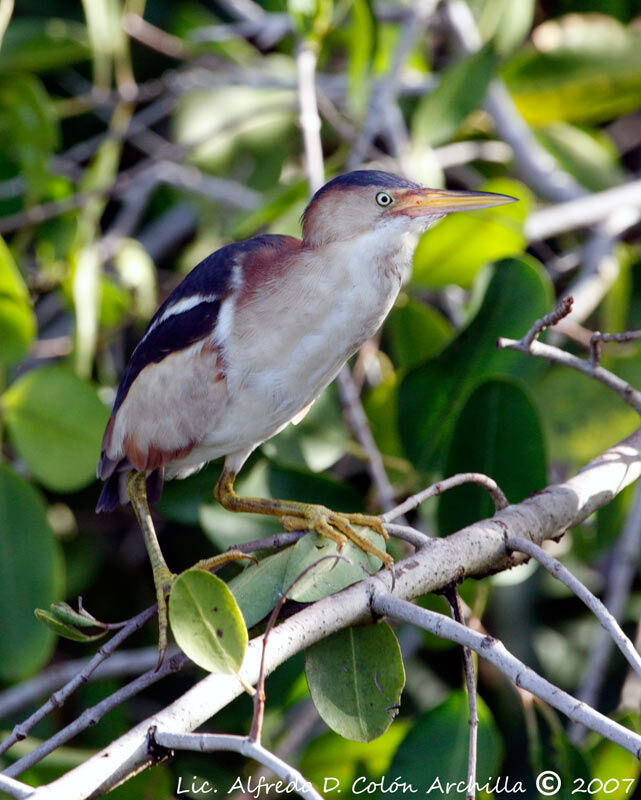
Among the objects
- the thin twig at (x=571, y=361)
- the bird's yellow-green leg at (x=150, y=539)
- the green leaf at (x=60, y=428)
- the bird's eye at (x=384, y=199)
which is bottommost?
the bird's yellow-green leg at (x=150, y=539)

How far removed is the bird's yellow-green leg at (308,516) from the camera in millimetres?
1599

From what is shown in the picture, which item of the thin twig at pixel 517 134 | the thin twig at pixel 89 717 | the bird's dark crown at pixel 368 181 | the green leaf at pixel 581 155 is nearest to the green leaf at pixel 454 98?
the thin twig at pixel 517 134

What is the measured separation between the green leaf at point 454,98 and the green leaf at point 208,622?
1589 mm

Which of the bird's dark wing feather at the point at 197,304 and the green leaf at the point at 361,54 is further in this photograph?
the green leaf at the point at 361,54

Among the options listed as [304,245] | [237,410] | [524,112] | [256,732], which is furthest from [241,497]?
[524,112]

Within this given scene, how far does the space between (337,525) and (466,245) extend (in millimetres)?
860

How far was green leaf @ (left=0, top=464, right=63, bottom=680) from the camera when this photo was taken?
84.8 inches

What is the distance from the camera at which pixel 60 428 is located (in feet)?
7.29

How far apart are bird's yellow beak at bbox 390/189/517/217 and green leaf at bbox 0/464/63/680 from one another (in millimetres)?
1038

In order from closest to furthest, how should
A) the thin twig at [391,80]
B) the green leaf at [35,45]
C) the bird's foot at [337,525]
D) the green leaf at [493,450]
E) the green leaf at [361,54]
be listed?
the bird's foot at [337,525], the green leaf at [493,450], the green leaf at [361,54], the thin twig at [391,80], the green leaf at [35,45]

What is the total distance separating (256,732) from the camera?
1.05m

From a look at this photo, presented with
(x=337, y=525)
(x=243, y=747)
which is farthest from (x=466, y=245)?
(x=243, y=747)

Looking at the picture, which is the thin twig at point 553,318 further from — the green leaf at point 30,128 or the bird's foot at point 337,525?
the green leaf at point 30,128

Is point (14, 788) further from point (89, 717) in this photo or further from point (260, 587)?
point (260, 587)
